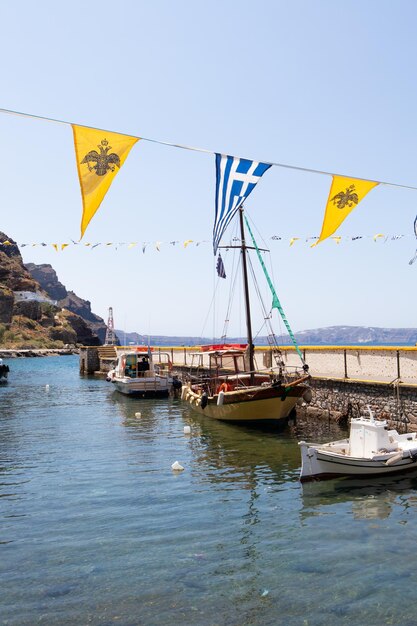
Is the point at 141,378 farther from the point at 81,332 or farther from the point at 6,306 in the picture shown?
the point at 81,332

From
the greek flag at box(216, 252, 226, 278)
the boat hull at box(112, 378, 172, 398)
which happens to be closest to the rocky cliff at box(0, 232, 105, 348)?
the boat hull at box(112, 378, 172, 398)

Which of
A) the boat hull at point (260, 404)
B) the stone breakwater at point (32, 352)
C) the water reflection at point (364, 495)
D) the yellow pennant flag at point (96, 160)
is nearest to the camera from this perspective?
the yellow pennant flag at point (96, 160)

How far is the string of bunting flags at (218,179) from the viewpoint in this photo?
10953mm

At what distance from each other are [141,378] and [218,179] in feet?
84.5

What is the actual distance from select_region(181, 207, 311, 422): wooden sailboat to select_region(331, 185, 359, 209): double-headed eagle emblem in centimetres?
864

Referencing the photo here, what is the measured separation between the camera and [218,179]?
555 inches

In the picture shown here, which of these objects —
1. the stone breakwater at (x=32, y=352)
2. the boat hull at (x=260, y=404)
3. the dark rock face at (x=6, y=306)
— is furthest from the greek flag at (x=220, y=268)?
the dark rock face at (x=6, y=306)

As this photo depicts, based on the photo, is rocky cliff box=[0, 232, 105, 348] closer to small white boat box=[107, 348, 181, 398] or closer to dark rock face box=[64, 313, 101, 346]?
dark rock face box=[64, 313, 101, 346]

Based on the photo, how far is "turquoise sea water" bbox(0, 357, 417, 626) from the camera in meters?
7.71

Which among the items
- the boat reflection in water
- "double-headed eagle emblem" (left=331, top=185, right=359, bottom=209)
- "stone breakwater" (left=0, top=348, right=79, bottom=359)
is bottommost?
the boat reflection in water

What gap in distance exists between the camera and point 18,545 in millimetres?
10258

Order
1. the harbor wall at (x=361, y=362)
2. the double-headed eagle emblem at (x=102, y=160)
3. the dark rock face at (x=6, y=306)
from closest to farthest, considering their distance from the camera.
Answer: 1. the double-headed eagle emblem at (x=102, y=160)
2. the harbor wall at (x=361, y=362)
3. the dark rock face at (x=6, y=306)

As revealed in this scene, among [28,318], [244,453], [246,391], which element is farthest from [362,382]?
[28,318]

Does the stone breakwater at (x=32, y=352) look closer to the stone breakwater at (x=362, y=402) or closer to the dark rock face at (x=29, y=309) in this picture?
the dark rock face at (x=29, y=309)
